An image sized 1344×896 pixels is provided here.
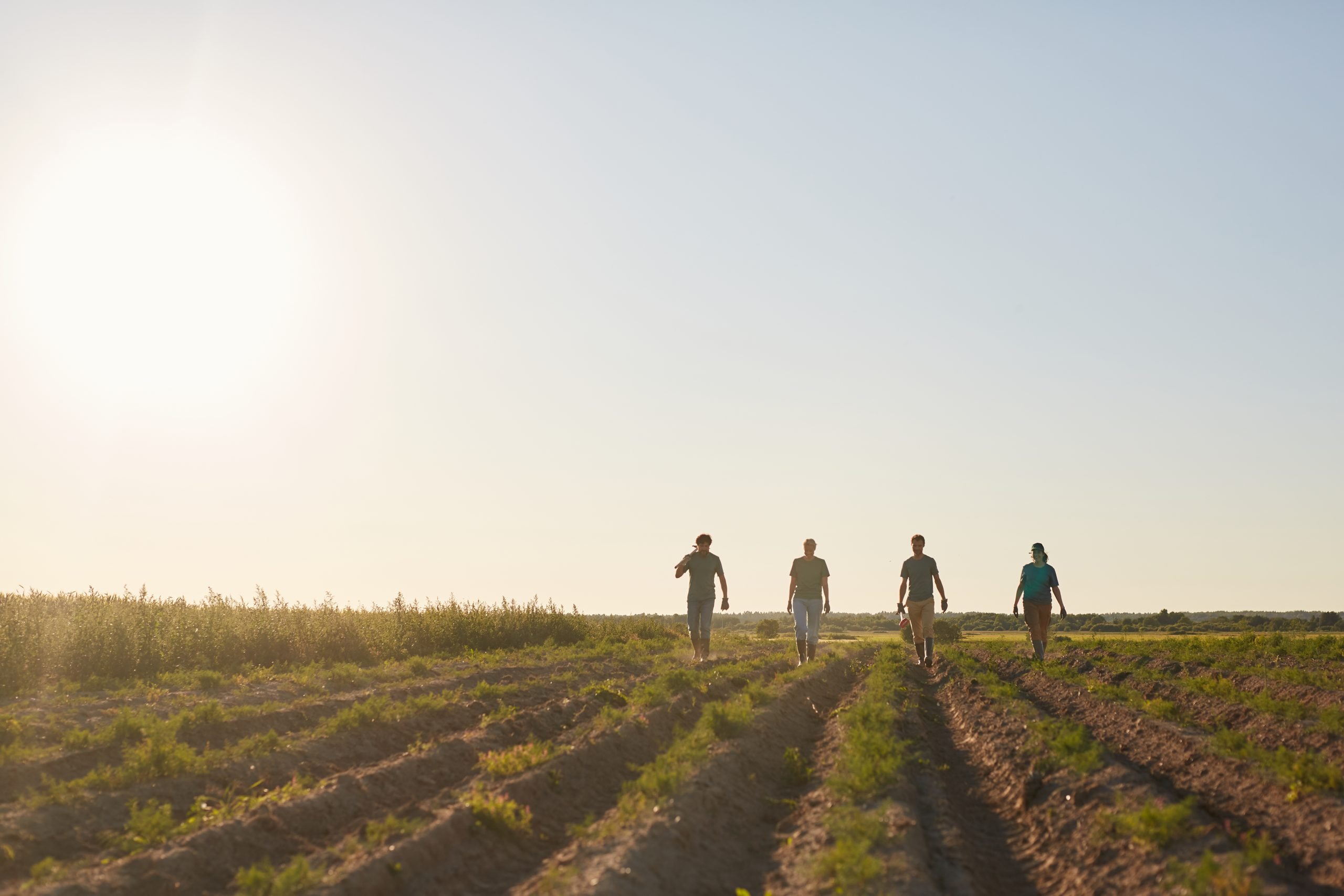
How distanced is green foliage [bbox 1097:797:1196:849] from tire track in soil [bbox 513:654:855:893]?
100 inches

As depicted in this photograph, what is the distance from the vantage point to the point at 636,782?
27.4ft

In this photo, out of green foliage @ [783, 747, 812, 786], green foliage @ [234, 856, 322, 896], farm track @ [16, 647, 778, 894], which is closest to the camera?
green foliage @ [234, 856, 322, 896]

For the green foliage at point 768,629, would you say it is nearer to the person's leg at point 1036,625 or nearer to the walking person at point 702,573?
the person's leg at point 1036,625

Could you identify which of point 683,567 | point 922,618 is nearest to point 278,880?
point 683,567

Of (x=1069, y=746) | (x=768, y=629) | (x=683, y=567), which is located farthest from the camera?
(x=768, y=629)

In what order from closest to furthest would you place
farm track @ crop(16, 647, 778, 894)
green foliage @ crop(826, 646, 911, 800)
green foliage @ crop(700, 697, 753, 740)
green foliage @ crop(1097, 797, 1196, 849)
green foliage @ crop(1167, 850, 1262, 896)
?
green foliage @ crop(1167, 850, 1262, 896)
farm track @ crop(16, 647, 778, 894)
green foliage @ crop(1097, 797, 1196, 849)
green foliage @ crop(826, 646, 911, 800)
green foliage @ crop(700, 697, 753, 740)

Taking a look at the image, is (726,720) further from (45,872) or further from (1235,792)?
(45,872)

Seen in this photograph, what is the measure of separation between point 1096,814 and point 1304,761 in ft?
7.12

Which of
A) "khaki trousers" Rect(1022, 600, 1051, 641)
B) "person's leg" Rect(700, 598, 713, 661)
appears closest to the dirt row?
"khaki trousers" Rect(1022, 600, 1051, 641)

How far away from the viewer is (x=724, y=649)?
89.5ft

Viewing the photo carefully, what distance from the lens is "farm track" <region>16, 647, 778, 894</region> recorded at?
626 centimetres

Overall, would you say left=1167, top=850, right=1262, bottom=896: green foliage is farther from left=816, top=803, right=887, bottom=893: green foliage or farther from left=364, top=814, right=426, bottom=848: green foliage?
left=364, top=814, right=426, bottom=848: green foliage

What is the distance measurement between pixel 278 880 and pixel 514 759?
→ 3255 millimetres

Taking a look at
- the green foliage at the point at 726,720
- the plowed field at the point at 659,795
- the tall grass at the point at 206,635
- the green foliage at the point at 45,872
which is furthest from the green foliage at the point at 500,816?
the tall grass at the point at 206,635
